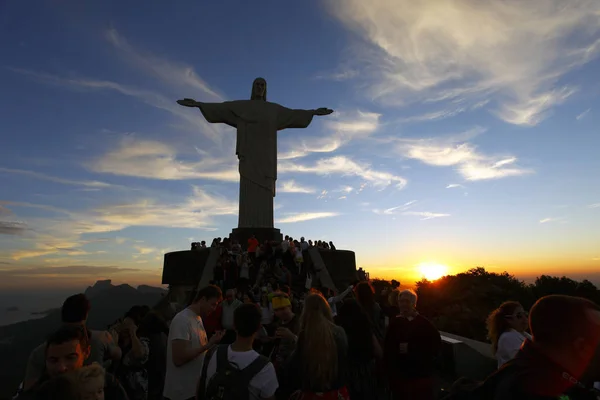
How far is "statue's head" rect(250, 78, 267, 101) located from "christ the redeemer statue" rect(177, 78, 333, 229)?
0.34m

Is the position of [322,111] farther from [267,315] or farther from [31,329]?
[31,329]

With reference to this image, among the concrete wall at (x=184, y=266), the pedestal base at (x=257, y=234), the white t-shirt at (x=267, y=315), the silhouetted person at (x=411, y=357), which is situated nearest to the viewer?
the silhouetted person at (x=411, y=357)

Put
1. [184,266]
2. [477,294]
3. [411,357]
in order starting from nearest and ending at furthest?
[411,357] < [477,294] < [184,266]

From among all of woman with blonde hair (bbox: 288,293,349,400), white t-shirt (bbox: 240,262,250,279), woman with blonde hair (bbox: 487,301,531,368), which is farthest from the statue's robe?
woman with blonde hair (bbox: 288,293,349,400)

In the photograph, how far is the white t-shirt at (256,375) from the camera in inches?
94.0

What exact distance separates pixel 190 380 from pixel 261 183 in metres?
13.5

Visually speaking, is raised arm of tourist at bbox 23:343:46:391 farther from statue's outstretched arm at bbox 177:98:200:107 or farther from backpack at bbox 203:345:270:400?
statue's outstretched arm at bbox 177:98:200:107

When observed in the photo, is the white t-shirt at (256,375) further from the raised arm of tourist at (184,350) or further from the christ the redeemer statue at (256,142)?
the christ the redeemer statue at (256,142)

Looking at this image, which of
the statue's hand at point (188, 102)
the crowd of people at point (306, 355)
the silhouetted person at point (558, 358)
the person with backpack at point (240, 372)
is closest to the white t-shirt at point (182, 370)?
the crowd of people at point (306, 355)

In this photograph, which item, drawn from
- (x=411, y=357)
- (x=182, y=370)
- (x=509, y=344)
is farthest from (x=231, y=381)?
(x=509, y=344)

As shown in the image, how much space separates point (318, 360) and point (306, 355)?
0.08 metres

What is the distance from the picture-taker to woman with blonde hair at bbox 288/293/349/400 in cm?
257

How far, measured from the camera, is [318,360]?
2572 mm

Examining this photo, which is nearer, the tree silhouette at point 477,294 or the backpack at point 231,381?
the backpack at point 231,381
